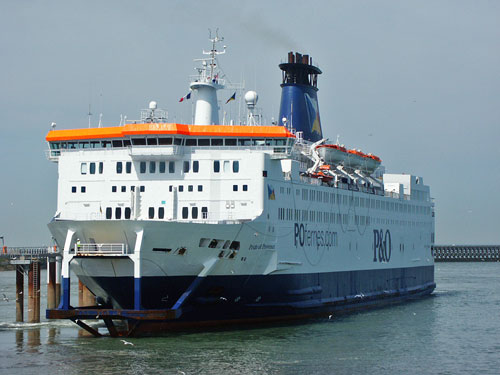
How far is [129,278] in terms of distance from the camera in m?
28.6

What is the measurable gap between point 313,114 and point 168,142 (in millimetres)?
15978

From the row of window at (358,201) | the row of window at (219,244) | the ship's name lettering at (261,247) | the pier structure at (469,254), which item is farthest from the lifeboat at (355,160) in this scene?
the pier structure at (469,254)

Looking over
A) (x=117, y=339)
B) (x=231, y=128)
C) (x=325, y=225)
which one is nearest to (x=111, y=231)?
(x=117, y=339)

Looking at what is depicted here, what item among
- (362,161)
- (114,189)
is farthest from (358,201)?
(114,189)

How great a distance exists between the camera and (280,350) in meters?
27.0

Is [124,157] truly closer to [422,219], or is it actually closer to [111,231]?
[111,231]

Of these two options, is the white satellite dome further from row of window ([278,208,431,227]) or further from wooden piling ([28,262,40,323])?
wooden piling ([28,262,40,323])

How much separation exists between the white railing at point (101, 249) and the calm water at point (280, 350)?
3219mm

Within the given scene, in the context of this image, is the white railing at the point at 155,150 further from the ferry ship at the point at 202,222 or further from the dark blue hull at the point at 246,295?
the dark blue hull at the point at 246,295

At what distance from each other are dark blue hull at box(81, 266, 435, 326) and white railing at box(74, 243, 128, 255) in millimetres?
1224

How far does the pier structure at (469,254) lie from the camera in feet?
409

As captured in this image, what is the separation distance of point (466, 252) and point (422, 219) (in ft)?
253

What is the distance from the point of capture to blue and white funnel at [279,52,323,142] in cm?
4500

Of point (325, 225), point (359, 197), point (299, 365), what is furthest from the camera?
point (359, 197)
